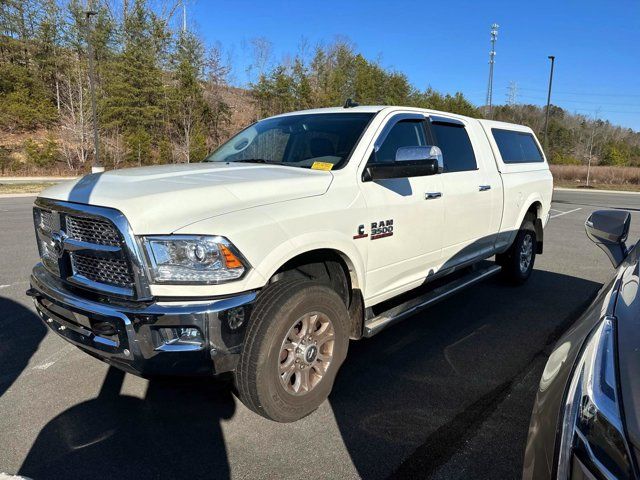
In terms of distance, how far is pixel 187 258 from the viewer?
2379mm

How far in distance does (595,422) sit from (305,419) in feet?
6.78

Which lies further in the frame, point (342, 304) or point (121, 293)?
point (342, 304)

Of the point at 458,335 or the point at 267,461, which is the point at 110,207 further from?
the point at 458,335

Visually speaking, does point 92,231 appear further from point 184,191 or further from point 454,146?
point 454,146

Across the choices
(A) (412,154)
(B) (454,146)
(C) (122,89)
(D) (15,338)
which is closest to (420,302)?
(A) (412,154)

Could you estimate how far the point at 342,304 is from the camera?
304 cm

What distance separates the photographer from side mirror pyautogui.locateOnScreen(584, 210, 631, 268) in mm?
2674

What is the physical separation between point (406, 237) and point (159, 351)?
6.68 ft

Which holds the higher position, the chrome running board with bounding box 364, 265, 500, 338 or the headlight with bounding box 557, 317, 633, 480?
the headlight with bounding box 557, 317, 633, 480

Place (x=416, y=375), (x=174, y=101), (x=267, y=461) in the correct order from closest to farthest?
(x=267, y=461), (x=416, y=375), (x=174, y=101)

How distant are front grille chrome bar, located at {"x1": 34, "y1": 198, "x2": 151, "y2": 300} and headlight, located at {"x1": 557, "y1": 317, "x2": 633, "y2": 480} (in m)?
1.93

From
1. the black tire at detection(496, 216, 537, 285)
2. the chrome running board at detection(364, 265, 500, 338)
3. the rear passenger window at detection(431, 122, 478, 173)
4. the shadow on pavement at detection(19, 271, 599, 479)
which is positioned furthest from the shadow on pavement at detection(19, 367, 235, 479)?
the black tire at detection(496, 216, 537, 285)

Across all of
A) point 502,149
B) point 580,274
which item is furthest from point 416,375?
point 580,274

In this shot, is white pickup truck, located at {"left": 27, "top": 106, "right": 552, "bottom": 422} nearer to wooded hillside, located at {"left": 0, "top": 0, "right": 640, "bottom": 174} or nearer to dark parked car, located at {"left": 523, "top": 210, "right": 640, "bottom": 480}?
dark parked car, located at {"left": 523, "top": 210, "right": 640, "bottom": 480}
